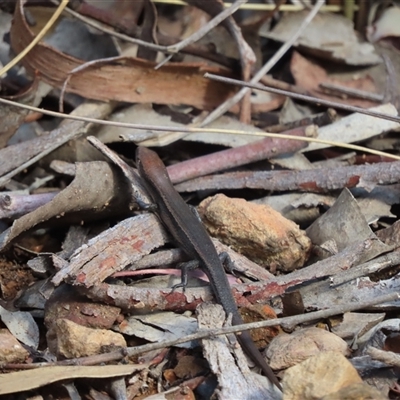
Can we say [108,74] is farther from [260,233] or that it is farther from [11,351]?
[11,351]

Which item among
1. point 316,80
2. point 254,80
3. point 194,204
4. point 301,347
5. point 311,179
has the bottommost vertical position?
point 194,204

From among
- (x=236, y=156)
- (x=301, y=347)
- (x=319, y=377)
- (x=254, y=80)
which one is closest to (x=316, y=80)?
(x=254, y=80)

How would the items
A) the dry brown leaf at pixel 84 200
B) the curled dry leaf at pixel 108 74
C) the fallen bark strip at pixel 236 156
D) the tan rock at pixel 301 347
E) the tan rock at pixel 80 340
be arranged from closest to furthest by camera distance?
the tan rock at pixel 301 347
the tan rock at pixel 80 340
the dry brown leaf at pixel 84 200
the fallen bark strip at pixel 236 156
the curled dry leaf at pixel 108 74

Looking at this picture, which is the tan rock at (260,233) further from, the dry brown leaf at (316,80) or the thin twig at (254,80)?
the dry brown leaf at (316,80)

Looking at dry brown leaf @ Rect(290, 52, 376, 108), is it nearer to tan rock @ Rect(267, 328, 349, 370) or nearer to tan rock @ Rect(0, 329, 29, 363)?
tan rock @ Rect(267, 328, 349, 370)

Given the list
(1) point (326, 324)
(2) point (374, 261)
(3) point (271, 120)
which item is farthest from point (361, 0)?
Result: (1) point (326, 324)

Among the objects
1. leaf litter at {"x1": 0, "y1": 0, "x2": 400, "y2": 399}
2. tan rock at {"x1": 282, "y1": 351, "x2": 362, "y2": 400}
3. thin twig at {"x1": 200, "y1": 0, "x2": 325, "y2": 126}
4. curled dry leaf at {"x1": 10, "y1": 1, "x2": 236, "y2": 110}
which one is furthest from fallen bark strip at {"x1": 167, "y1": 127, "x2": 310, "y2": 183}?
tan rock at {"x1": 282, "y1": 351, "x2": 362, "y2": 400}

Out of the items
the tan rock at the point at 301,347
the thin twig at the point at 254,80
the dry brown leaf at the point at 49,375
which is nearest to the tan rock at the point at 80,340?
the dry brown leaf at the point at 49,375

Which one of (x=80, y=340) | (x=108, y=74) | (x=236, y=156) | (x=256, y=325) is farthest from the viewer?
(x=108, y=74)
